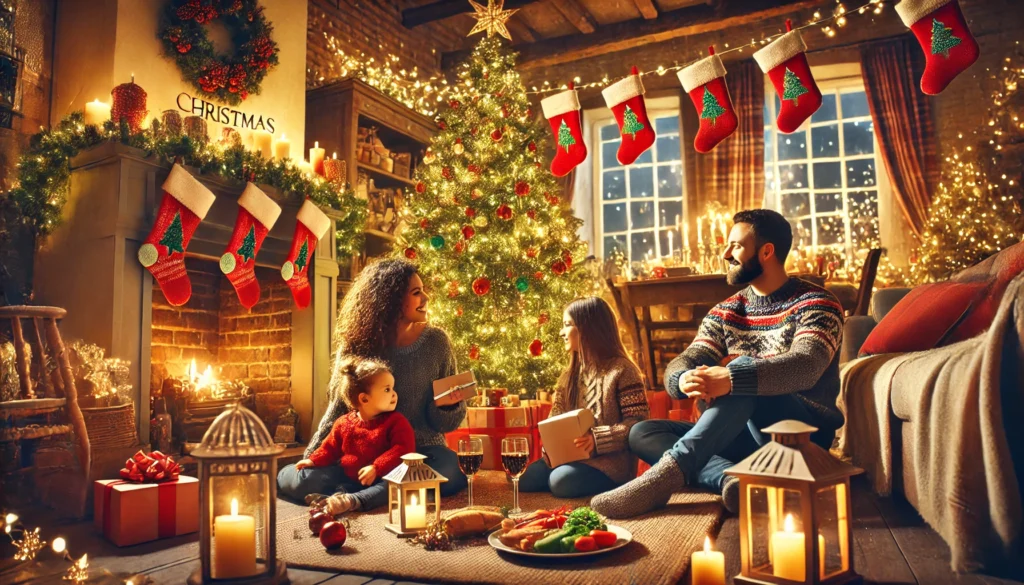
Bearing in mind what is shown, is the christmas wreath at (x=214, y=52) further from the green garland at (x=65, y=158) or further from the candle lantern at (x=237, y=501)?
the candle lantern at (x=237, y=501)

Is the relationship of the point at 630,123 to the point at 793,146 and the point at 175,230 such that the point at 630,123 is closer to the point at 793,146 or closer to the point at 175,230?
the point at 175,230

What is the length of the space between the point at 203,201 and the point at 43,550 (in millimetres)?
1937

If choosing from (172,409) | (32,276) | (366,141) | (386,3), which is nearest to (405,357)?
(172,409)

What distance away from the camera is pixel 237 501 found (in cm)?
171

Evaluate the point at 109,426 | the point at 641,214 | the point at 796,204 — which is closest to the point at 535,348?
the point at 109,426

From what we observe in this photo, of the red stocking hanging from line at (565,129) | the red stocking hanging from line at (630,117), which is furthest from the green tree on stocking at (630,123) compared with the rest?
the red stocking hanging from line at (565,129)

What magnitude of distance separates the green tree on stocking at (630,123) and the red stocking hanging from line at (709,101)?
1.28ft

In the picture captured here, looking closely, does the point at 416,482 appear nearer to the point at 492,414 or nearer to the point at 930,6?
the point at 492,414

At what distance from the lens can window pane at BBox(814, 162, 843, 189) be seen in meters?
6.91

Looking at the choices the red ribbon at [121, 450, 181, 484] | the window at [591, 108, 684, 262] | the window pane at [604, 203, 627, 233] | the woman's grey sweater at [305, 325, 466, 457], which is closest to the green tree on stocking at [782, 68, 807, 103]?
the woman's grey sweater at [305, 325, 466, 457]

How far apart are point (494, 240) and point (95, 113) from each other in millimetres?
2419

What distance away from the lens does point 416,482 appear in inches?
88.0

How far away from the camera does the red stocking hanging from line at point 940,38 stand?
10.9 ft

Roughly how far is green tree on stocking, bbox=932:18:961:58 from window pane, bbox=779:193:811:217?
3.64m
